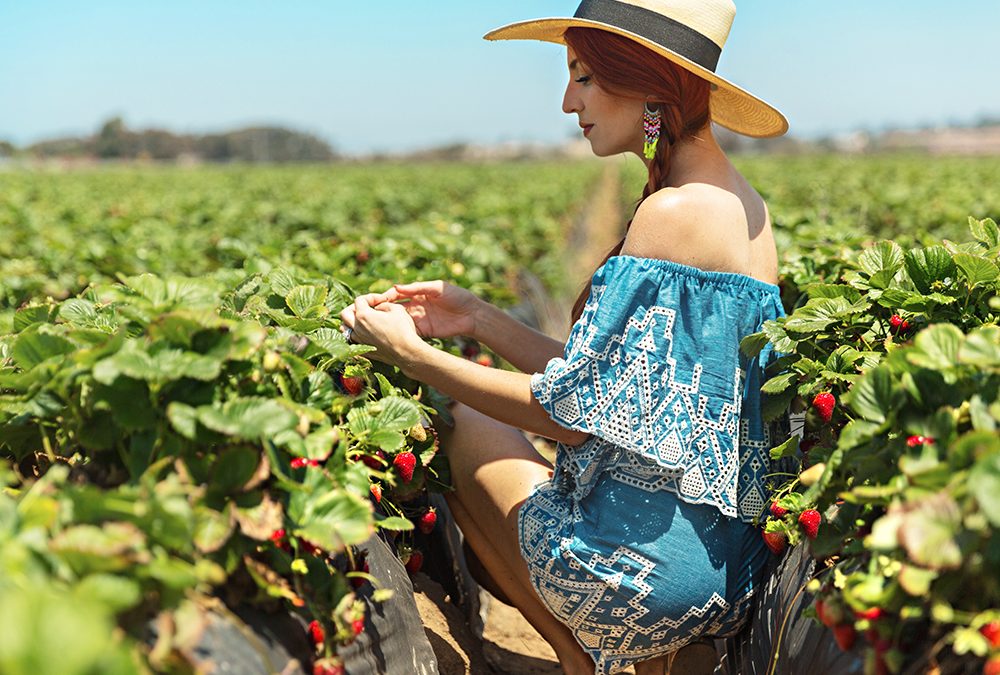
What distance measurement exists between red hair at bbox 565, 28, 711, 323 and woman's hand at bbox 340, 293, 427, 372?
1.97 ft

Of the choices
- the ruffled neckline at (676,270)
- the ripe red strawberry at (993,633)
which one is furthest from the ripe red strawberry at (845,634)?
the ruffled neckline at (676,270)

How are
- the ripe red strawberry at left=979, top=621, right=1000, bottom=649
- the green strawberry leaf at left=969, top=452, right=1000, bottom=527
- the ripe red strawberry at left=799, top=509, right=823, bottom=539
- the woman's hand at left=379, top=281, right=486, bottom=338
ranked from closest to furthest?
the green strawberry leaf at left=969, top=452, right=1000, bottom=527 < the ripe red strawberry at left=979, top=621, right=1000, bottom=649 < the ripe red strawberry at left=799, top=509, right=823, bottom=539 < the woman's hand at left=379, top=281, right=486, bottom=338

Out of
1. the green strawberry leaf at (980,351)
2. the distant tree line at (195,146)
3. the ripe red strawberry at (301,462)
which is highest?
the green strawberry leaf at (980,351)

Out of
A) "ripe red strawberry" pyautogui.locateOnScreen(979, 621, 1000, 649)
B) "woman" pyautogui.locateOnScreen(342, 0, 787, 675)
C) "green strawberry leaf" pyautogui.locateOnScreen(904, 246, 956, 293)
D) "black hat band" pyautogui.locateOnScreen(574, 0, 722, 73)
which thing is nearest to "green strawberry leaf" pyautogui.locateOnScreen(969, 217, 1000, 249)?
"green strawberry leaf" pyautogui.locateOnScreen(904, 246, 956, 293)

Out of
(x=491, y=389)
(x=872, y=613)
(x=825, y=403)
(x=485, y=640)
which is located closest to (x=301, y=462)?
(x=491, y=389)

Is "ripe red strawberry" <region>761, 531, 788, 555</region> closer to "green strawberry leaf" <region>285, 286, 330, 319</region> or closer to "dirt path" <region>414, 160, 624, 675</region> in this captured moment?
"dirt path" <region>414, 160, 624, 675</region>

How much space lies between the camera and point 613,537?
2197 millimetres

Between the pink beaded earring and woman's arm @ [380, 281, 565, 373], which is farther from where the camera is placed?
woman's arm @ [380, 281, 565, 373]

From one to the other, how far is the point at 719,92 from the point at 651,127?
0.41m

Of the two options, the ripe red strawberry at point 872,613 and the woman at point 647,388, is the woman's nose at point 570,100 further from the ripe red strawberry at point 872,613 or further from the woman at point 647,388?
the ripe red strawberry at point 872,613

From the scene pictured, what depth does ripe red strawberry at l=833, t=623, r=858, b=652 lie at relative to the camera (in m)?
1.57

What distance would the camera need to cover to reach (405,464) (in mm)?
2227

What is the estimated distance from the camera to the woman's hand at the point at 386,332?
2.30 metres

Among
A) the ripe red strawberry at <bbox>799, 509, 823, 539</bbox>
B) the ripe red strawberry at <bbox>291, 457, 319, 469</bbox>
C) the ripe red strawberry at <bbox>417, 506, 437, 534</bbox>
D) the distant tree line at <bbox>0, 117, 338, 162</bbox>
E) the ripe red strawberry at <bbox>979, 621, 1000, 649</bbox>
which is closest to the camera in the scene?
the ripe red strawberry at <bbox>979, 621, 1000, 649</bbox>
